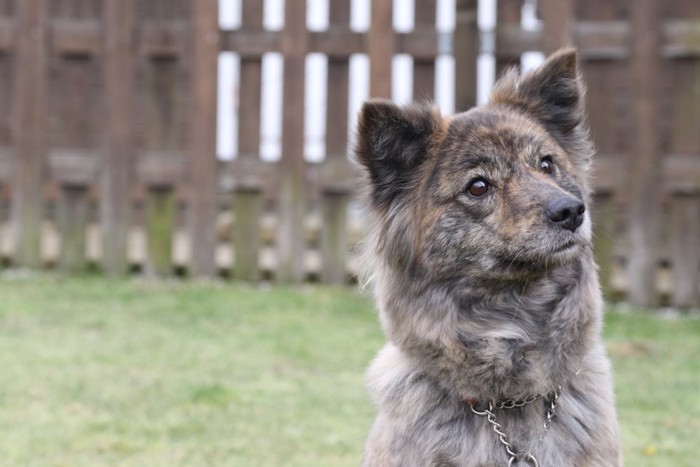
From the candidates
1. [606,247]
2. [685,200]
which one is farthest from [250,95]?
[685,200]

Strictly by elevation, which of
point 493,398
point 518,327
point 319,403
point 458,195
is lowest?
A: point 319,403

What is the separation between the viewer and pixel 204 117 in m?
8.43

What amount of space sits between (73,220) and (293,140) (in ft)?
6.43

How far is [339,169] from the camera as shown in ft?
27.2

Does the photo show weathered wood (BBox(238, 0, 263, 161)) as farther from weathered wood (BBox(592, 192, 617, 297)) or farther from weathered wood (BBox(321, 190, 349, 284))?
weathered wood (BBox(592, 192, 617, 297))

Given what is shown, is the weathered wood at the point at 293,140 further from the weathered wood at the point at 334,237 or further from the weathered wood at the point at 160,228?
the weathered wood at the point at 160,228

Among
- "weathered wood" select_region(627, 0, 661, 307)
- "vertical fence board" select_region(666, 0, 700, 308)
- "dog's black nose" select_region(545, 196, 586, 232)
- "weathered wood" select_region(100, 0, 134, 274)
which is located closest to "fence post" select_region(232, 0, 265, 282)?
"weathered wood" select_region(100, 0, 134, 274)

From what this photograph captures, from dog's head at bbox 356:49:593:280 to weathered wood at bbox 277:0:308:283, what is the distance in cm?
428

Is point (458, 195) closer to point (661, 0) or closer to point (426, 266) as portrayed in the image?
point (426, 266)

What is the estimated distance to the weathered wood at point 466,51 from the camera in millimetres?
8055

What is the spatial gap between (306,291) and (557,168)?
453 cm

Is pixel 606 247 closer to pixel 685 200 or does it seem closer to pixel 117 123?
pixel 685 200

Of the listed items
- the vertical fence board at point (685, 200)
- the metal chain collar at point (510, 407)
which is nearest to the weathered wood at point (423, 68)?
the vertical fence board at point (685, 200)

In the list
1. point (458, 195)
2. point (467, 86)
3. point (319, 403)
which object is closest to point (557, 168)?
point (458, 195)
